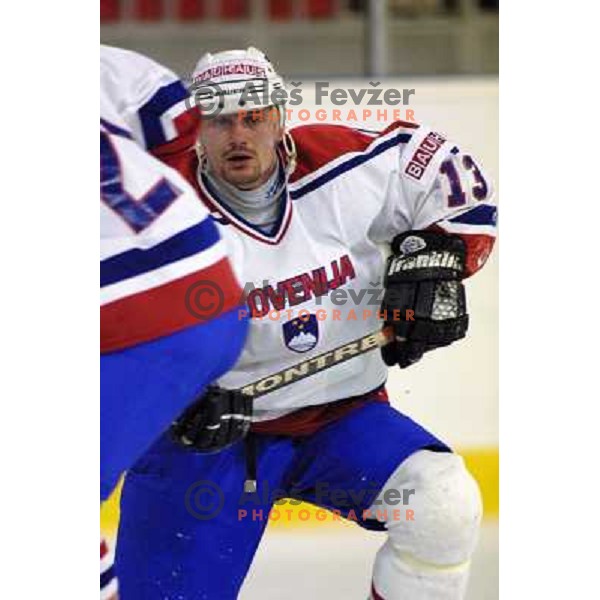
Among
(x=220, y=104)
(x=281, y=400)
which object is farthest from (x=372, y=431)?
(x=220, y=104)

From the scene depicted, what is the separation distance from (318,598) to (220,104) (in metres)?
0.76

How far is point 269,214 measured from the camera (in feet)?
7.93

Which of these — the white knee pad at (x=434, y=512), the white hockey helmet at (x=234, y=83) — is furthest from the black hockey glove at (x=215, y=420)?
the white hockey helmet at (x=234, y=83)

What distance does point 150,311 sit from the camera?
1.87m

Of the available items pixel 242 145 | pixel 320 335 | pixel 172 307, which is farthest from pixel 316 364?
pixel 172 307

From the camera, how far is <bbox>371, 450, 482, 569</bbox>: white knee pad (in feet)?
7.73

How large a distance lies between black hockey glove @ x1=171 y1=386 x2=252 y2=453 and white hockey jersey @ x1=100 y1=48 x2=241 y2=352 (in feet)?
1.37

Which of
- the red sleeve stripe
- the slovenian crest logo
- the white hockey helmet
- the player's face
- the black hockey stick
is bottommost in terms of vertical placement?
the black hockey stick

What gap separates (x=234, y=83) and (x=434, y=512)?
60 centimetres

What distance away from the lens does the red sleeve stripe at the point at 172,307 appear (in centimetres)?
186

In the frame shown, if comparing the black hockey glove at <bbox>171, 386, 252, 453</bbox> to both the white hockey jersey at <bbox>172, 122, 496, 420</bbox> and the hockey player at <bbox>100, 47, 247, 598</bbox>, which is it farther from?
the hockey player at <bbox>100, 47, 247, 598</bbox>

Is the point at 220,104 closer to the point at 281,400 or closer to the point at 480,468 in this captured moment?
the point at 281,400

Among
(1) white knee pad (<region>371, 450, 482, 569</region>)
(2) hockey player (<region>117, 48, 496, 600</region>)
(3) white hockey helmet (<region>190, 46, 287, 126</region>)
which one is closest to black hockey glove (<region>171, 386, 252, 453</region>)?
(2) hockey player (<region>117, 48, 496, 600</region>)
